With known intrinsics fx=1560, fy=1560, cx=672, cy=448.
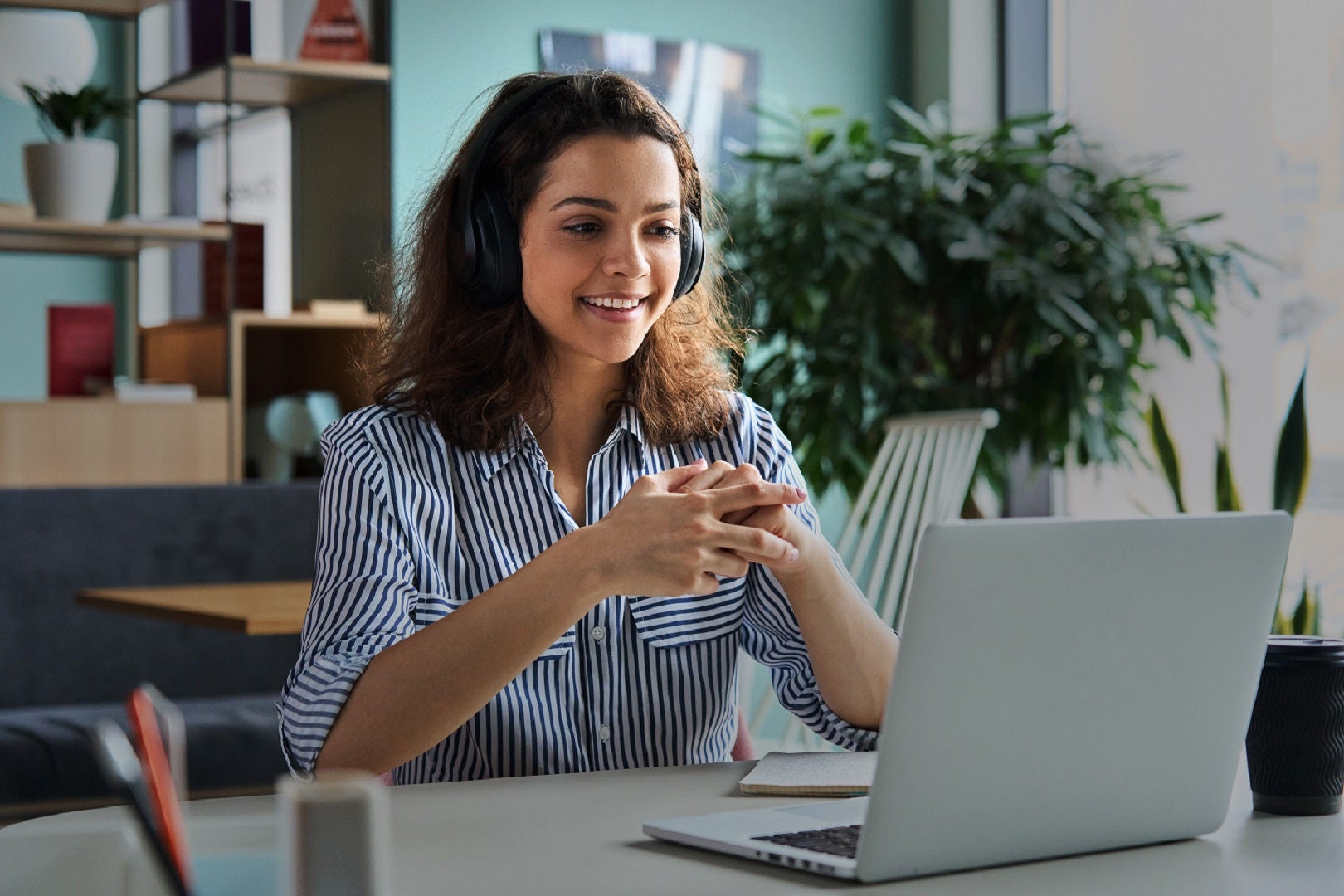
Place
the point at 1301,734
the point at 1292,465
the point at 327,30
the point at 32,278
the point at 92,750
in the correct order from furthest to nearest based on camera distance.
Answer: the point at 32,278
the point at 327,30
the point at 92,750
the point at 1292,465
the point at 1301,734

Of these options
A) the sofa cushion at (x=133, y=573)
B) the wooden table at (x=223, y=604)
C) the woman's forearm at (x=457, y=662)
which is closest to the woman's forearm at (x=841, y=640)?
the woman's forearm at (x=457, y=662)

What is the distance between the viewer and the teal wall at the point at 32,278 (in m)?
5.46

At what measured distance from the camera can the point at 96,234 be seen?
11.1ft

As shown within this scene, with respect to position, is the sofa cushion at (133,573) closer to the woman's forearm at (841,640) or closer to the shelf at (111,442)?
the shelf at (111,442)

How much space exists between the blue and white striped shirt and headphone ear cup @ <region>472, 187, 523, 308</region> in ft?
Answer: 0.47

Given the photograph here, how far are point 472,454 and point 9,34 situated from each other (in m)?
2.47

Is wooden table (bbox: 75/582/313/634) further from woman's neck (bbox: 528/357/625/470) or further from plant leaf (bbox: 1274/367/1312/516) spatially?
plant leaf (bbox: 1274/367/1312/516)

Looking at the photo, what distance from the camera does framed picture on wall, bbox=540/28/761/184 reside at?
3.98 m

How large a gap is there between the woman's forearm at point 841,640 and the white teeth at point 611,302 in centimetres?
29

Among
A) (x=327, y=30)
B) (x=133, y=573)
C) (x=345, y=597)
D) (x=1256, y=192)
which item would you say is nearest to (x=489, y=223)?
(x=345, y=597)

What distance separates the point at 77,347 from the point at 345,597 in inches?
95.7

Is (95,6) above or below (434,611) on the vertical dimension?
above

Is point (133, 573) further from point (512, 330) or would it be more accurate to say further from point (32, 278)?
point (32, 278)

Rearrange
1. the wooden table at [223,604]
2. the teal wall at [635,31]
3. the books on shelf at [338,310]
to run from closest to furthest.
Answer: the wooden table at [223,604] < the books on shelf at [338,310] < the teal wall at [635,31]
